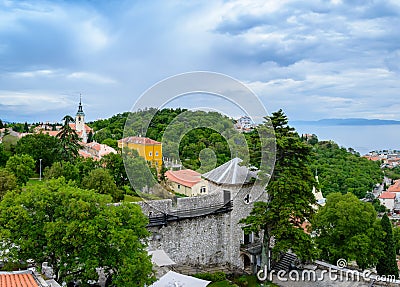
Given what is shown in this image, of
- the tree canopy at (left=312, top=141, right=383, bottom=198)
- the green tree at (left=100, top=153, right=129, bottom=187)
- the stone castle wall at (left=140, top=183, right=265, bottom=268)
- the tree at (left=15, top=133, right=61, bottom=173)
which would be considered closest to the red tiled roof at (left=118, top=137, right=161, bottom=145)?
the stone castle wall at (left=140, top=183, right=265, bottom=268)

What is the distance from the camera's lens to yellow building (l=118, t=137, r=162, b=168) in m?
17.9

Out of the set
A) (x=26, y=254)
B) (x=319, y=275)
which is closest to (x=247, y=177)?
(x=319, y=275)

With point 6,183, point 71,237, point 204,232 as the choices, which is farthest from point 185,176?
point 6,183

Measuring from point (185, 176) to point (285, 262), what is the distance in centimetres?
531

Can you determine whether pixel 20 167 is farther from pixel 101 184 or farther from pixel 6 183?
pixel 101 184

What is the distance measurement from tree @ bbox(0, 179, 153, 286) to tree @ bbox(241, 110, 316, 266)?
5.50 m

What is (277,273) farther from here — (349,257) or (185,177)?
(185,177)

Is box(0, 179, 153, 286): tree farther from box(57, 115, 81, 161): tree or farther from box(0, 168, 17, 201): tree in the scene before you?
box(57, 115, 81, 161): tree

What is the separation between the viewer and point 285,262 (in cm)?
1684

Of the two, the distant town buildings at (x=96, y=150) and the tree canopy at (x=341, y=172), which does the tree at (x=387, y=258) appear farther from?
the tree canopy at (x=341, y=172)

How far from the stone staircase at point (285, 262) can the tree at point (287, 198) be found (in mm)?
1896

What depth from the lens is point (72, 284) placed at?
1164 centimetres

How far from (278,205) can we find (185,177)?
15.9ft

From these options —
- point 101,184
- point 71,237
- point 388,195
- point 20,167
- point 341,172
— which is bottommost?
point 388,195
